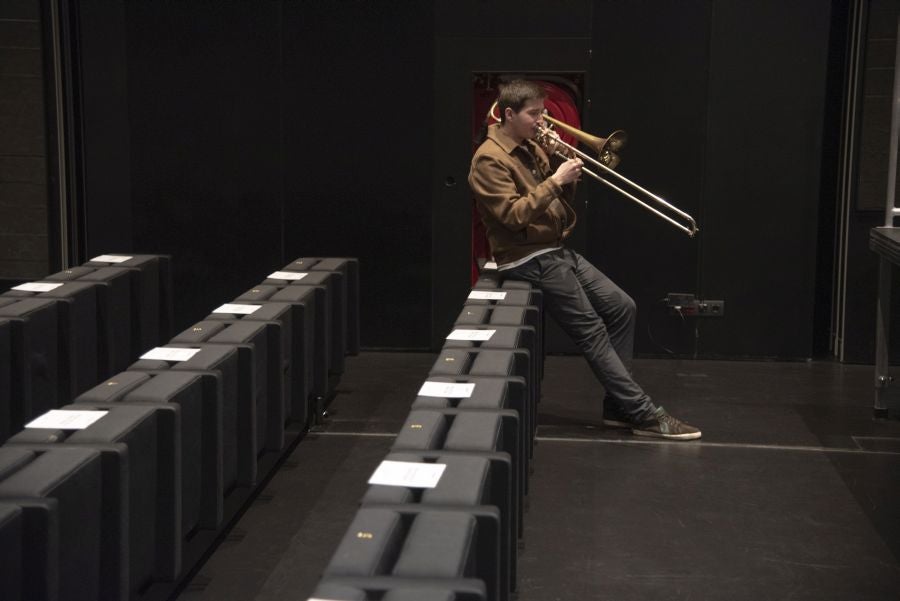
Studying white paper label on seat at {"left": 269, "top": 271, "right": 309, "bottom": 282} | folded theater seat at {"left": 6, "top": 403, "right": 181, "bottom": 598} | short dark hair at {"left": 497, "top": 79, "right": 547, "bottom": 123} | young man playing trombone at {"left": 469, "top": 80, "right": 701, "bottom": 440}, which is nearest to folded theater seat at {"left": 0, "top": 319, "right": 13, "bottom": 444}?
folded theater seat at {"left": 6, "top": 403, "right": 181, "bottom": 598}

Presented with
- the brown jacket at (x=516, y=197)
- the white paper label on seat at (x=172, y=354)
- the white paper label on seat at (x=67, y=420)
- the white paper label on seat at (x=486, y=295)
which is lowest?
the white paper label on seat at (x=67, y=420)

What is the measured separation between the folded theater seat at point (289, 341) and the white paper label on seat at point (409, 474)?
5.65 feet

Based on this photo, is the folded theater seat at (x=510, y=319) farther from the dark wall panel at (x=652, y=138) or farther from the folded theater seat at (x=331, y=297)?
the dark wall panel at (x=652, y=138)

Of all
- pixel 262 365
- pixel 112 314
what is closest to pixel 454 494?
pixel 262 365

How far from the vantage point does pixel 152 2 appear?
276 inches

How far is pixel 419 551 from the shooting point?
8.00ft

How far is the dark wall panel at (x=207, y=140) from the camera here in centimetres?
703

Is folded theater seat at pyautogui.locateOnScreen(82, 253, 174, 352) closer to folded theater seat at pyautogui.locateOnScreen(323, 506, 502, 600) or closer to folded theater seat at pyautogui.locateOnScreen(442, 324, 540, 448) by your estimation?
folded theater seat at pyautogui.locateOnScreen(442, 324, 540, 448)

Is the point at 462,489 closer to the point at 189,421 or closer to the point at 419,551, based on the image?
the point at 419,551

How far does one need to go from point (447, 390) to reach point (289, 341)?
4.48 ft

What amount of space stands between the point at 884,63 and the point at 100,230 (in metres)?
4.31

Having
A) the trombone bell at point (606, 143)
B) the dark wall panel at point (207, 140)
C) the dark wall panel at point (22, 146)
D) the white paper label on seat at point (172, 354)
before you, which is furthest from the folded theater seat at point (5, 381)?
the dark wall panel at point (22, 146)

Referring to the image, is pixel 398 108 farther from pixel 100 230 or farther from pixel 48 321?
pixel 48 321

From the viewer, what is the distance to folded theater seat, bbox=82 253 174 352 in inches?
221
